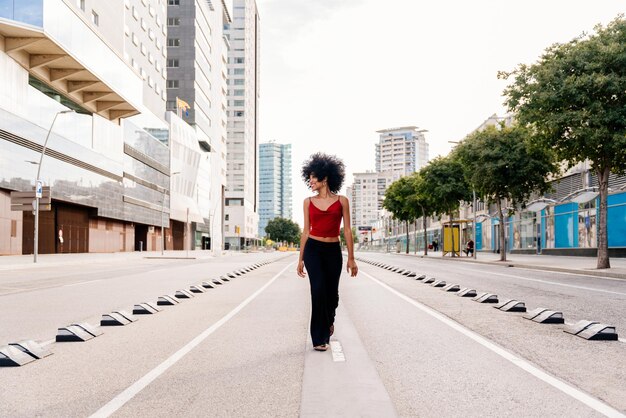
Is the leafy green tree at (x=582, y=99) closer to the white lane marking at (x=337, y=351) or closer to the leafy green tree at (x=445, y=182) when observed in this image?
the white lane marking at (x=337, y=351)

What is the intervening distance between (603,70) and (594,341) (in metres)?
17.8

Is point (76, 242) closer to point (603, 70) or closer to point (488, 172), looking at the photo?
point (488, 172)

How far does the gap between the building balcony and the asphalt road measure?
3164 cm

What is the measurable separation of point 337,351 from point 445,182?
45.6 m

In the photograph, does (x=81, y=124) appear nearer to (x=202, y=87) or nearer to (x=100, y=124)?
(x=100, y=124)

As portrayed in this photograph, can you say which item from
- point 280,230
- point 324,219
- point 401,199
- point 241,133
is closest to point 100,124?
point 401,199

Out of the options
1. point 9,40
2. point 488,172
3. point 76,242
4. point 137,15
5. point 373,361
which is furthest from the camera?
point 137,15

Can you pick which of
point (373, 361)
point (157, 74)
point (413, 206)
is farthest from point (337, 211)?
point (157, 74)

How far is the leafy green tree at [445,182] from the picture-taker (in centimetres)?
4953

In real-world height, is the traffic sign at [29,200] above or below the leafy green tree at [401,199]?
below

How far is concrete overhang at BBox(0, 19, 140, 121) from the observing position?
36.7m

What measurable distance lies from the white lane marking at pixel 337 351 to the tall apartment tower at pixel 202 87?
72844 mm

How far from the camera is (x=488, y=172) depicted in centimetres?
3306

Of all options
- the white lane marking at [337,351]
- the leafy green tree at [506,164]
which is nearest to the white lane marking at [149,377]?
the white lane marking at [337,351]
